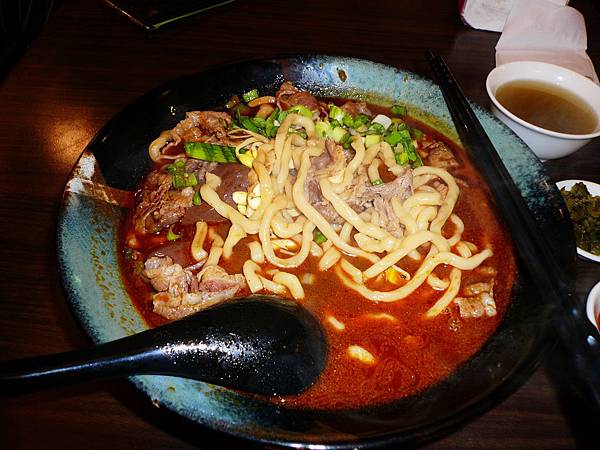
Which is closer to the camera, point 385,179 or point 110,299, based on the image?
point 110,299

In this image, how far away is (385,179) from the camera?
243cm

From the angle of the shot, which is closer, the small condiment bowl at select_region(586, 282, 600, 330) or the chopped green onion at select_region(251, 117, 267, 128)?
the small condiment bowl at select_region(586, 282, 600, 330)

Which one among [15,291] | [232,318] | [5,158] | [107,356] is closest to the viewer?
[107,356]

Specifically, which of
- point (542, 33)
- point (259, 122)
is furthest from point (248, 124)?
point (542, 33)

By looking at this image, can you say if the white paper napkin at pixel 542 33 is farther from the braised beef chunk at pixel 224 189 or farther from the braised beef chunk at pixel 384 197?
the braised beef chunk at pixel 224 189

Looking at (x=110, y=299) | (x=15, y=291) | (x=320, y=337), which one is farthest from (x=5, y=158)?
(x=320, y=337)

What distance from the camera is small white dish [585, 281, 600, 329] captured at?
1.97 metres

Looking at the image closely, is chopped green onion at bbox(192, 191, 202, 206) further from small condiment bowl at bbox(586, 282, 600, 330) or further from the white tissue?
the white tissue

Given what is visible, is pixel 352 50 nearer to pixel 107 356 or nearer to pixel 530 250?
pixel 530 250

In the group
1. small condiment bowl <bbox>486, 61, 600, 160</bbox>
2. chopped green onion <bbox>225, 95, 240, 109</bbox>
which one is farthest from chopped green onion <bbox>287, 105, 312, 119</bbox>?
small condiment bowl <bbox>486, 61, 600, 160</bbox>

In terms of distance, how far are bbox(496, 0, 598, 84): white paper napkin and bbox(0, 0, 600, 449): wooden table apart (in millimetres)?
172

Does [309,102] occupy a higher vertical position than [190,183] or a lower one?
higher

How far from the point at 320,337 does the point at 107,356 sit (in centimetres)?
80

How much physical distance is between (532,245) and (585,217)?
0.65 m
